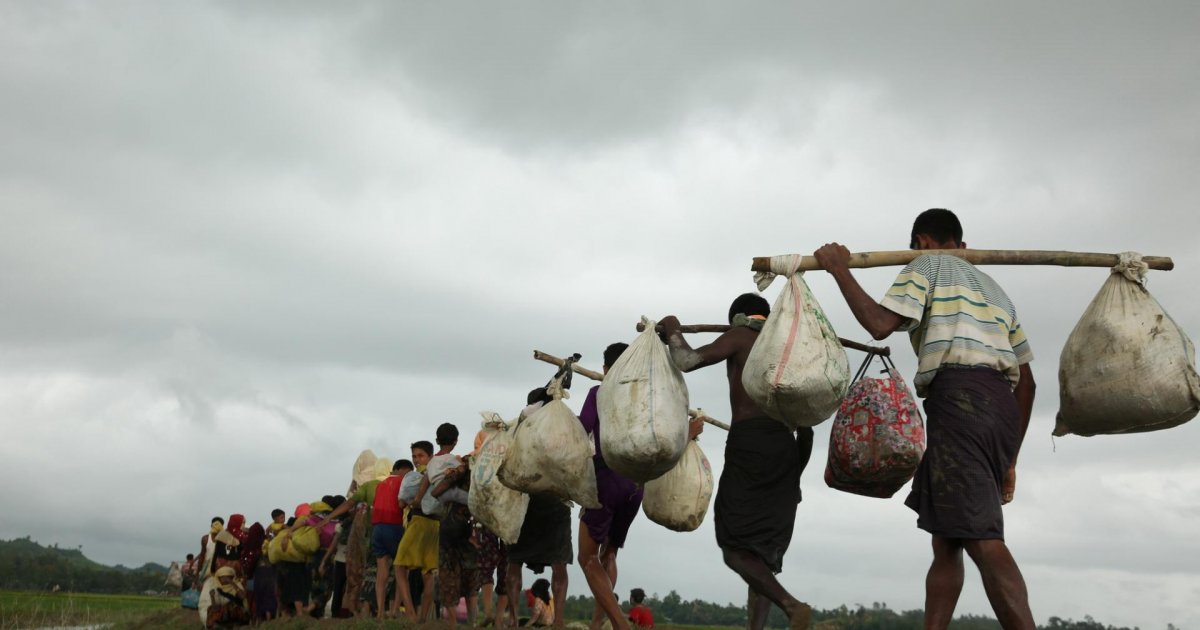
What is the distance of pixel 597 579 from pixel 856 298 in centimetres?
310

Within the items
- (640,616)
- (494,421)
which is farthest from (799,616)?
(640,616)

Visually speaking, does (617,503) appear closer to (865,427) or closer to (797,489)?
(797,489)

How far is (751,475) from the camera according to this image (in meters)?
5.55

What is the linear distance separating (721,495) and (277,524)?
9.39 m

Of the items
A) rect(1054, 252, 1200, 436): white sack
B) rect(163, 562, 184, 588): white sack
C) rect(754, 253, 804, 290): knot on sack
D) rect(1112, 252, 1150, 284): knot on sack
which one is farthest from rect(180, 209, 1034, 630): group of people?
rect(163, 562, 184, 588): white sack

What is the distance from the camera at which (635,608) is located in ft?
36.0

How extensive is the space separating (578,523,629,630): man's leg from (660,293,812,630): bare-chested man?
106cm

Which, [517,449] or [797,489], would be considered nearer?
[797,489]

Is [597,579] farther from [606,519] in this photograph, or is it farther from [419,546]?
[419,546]

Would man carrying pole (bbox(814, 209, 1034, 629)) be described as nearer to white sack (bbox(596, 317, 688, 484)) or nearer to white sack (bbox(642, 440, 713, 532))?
white sack (bbox(596, 317, 688, 484))

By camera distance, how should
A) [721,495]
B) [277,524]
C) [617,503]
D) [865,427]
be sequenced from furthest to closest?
[277,524] < [617,503] < [721,495] < [865,427]

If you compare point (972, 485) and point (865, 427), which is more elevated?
point (865, 427)

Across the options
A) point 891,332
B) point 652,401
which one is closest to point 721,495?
point 652,401

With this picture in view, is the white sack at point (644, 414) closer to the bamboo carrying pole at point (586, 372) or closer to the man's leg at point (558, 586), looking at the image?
the bamboo carrying pole at point (586, 372)
